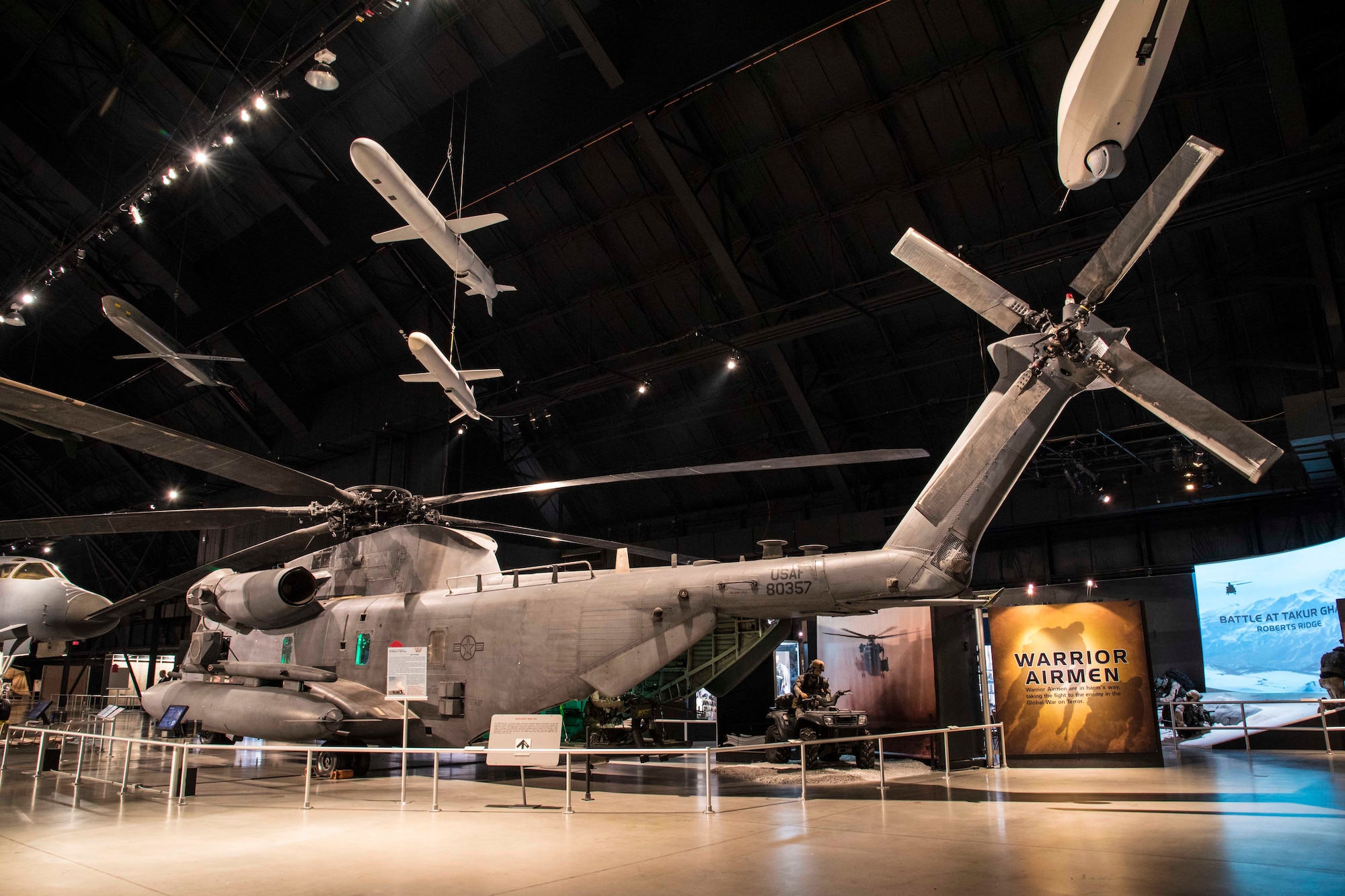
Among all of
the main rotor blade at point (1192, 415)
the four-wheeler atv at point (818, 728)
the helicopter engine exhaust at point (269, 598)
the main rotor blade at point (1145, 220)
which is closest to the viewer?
the main rotor blade at point (1192, 415)

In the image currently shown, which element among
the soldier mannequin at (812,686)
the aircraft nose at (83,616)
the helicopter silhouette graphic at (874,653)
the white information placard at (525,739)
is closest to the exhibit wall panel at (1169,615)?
the helicopter silhouette graphic at (874,653)

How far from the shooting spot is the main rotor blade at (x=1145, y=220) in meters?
7.72

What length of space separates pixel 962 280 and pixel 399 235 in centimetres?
1028

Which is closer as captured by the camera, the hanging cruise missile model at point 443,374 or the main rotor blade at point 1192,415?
the main rotor blade at point 1192,415

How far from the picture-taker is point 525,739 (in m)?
9.55

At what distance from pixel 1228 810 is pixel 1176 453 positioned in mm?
12620

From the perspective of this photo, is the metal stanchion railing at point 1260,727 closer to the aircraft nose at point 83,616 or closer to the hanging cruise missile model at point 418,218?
the hanging cruise missile model at point 418,218

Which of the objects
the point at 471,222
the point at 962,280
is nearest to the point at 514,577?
the point at 471,222

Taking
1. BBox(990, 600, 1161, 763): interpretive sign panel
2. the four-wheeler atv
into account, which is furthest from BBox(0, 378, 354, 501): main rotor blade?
BBox(990, 600, 1161, 763): interpretive sign panel

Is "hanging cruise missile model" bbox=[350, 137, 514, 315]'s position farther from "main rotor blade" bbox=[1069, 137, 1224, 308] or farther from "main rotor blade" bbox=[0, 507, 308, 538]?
"main rotor blade" bbox=[1069, 137, 1224, 308]

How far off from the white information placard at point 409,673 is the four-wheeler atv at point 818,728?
5.58m

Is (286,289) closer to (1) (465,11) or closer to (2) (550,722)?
(1) (465,11)

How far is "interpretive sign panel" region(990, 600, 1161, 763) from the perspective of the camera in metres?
13.1

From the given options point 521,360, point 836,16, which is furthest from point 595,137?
point 521,360
